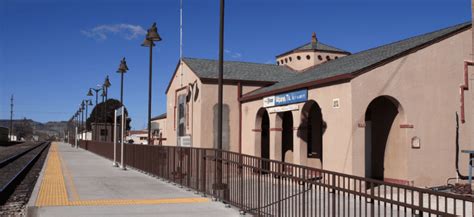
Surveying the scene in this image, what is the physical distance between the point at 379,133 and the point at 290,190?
460 inches

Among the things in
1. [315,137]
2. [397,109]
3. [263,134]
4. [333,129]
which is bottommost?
[315,137]

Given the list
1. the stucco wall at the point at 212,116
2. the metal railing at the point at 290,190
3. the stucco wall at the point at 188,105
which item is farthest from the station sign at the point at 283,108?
the metal railing at the point at 290,190

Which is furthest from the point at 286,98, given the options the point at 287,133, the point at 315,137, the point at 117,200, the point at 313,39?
the point at 313,39

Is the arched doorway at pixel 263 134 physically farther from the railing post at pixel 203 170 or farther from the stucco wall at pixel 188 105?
the railing post at pixel 203 170

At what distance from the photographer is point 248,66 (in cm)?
3055

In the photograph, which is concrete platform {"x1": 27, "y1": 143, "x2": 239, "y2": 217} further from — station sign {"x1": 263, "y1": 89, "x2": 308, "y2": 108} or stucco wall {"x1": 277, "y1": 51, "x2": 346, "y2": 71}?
stucco wall {"x1": 277, "y1": 51, "x2": 346, "y2": 71}

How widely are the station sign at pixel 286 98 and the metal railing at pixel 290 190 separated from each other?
5643 mm

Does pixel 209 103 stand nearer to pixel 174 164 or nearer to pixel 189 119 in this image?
pixel 189 119

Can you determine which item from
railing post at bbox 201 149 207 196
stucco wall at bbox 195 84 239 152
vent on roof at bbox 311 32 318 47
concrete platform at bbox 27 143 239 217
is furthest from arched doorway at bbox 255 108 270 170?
railing post at bbox 201 149 207 196

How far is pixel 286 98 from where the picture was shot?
20641mm

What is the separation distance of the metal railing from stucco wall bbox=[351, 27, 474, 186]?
16.1 ft

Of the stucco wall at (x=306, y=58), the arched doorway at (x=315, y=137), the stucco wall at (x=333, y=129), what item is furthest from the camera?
the stucco wall at (x=306, y=58)

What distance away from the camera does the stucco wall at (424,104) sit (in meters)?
16.4

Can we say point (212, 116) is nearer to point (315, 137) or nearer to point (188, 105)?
point (188, 105)
